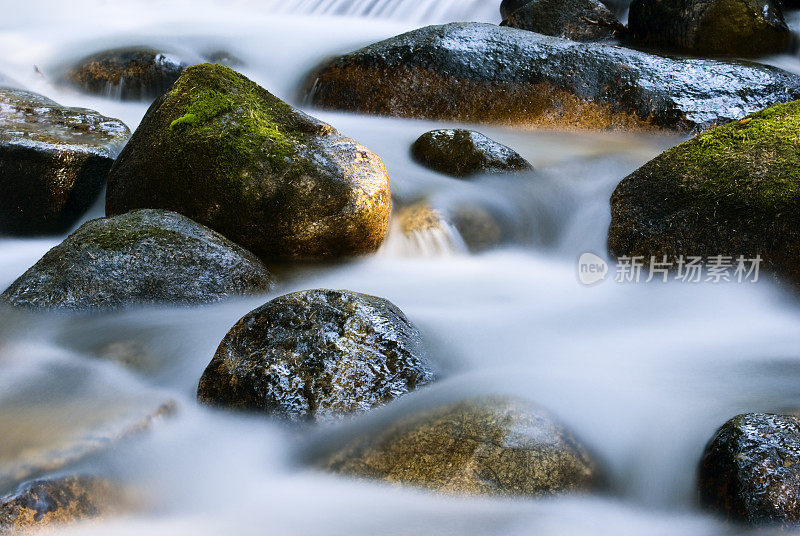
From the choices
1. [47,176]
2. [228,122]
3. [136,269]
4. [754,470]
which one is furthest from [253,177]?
[754,470]

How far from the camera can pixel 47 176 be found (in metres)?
5.81

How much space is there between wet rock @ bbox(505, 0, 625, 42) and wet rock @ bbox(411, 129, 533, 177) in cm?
403

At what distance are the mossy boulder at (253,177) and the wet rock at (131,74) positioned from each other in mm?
3694

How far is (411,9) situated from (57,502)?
35.0ft

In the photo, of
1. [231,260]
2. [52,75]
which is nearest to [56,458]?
[231,260]

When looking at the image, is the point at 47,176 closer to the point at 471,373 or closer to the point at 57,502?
the point at 57,502

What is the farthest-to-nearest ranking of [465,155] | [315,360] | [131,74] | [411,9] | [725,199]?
[411,9]
[131,74]
[465,155]
[725,199]
[315,360]

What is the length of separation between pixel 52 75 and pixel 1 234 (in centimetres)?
415

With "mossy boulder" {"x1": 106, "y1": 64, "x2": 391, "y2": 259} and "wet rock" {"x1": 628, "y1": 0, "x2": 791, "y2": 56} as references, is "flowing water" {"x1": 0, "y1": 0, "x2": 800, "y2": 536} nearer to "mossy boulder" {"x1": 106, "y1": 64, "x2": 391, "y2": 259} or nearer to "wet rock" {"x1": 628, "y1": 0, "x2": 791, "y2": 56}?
"mossy boulder" {"x1": 106, "y1": 64, "x2": 391, "y2": 259}

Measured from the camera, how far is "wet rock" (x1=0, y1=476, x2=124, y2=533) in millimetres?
2559

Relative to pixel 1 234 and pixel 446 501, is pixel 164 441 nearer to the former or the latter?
pixel 446 501

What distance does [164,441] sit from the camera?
3.19 meters

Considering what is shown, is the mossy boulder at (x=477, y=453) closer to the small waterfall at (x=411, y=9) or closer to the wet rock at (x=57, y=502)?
the wet rock at (x=57, y=502)

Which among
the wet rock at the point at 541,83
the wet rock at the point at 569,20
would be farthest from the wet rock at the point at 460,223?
the wet rock at the point at 569,20
